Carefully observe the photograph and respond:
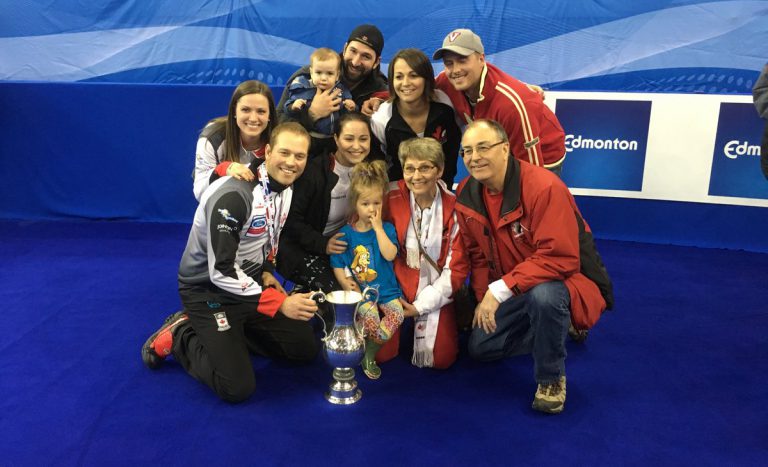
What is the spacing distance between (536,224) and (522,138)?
2.04 ft

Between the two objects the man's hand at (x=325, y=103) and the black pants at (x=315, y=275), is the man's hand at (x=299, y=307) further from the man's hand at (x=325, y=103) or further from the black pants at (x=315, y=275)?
the man's hand at (x=325, y=103)

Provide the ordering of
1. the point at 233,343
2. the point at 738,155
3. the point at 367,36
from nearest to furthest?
the point at 233,343 < the point at 367,36 < the point at 738,155

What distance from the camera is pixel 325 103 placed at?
3.21m

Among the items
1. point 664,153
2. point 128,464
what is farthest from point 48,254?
point 664,153

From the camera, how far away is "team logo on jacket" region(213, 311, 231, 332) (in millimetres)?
2762

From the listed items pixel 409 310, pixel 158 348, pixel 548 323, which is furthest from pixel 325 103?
pixel 548 323

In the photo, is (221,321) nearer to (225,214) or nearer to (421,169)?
(225,214)

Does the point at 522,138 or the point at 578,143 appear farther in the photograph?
the point at 578,143

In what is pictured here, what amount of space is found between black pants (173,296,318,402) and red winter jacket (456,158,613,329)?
991mm

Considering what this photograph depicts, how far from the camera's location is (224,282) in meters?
2.66

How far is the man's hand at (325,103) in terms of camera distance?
321 centimetres

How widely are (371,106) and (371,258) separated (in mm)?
840

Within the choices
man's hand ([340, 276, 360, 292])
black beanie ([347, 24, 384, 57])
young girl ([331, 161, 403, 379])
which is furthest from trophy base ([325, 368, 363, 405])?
black beanie ([347, 24, 384, 57])

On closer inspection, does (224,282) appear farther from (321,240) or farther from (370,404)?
(370,404)
